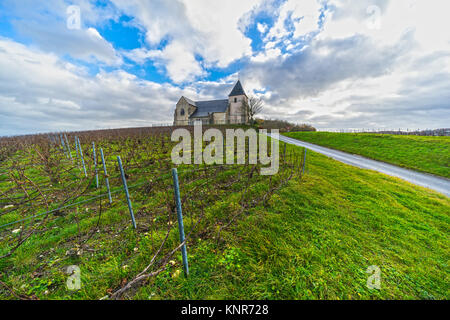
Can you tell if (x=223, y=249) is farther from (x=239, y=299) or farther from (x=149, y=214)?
(x=149, y=214)

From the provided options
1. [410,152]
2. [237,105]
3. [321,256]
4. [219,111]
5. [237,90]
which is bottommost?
[321,256]

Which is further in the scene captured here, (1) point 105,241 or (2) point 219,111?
(2) point 219,111

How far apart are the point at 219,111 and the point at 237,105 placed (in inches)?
193

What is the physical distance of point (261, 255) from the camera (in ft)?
8.64

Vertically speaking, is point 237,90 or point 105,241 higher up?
point 237,90

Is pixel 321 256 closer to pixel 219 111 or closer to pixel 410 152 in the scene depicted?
pixel 410 152

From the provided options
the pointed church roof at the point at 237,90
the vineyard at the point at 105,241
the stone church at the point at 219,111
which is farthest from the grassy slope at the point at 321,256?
the pointed church roof at the point at 237,90

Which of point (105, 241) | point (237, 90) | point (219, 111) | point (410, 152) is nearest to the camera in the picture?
point (105, 241)

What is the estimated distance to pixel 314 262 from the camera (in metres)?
2.52

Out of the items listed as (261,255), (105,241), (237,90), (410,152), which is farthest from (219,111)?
(261,255)

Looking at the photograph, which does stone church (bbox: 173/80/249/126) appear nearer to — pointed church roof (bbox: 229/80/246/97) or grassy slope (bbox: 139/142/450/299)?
pointed church roof (bbox: 229/80/246/97)

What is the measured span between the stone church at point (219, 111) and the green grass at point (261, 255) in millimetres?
34162
